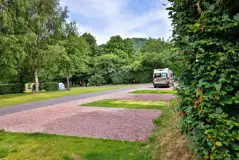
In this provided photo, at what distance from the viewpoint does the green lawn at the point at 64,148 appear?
11.4 feet

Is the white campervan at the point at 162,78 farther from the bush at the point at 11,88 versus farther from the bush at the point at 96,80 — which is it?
the bush at the point at 11,88

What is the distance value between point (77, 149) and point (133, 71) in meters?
27.8

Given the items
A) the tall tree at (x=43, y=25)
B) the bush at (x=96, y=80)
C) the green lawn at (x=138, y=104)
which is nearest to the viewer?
the green lawn at (x=138, y=104)

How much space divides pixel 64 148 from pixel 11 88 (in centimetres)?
2182

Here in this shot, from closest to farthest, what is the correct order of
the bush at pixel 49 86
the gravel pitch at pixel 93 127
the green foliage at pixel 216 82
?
the green foliage at pixel 216 82
the gravel pitch at pixel 93 127
the bush at pixel 49 86

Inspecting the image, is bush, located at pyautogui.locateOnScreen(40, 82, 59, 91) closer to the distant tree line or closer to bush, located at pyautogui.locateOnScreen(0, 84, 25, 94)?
the distant tree line

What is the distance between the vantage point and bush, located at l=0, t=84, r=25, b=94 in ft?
71.4

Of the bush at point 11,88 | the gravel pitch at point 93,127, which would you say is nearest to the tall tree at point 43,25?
the bush at point 11,88

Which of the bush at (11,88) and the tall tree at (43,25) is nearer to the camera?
the tall tree at (43,25)

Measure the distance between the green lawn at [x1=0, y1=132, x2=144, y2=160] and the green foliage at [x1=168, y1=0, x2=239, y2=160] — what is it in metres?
1.83

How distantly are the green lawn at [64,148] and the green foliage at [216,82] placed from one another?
183 centimetres

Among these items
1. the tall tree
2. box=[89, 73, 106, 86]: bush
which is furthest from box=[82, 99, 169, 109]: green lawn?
box=[89, 73, 106, 86]: bush

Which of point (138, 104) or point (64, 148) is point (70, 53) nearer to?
point (138, 104)

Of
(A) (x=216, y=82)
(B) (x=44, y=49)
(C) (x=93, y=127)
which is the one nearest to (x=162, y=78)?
(B) (x=44, y=49)
